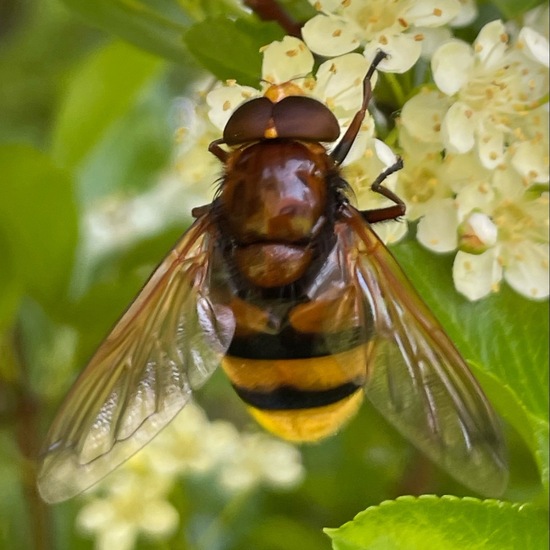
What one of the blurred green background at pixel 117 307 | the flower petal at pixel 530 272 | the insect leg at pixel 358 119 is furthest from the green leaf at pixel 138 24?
the flower petal at pixel 530 272

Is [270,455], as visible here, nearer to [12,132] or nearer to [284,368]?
[284,368]

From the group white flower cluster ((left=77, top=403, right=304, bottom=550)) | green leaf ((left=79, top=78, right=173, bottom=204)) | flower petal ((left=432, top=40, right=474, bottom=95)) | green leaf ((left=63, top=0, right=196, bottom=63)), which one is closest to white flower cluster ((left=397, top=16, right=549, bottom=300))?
flower petal ((left=432, top=40, right=474, bottom=95))

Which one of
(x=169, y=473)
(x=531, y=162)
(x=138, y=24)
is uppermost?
(x=138, y=24)

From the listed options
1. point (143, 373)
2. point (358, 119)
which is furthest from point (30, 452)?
point (358, 119)

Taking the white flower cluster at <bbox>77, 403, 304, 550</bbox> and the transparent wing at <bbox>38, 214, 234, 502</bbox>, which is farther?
the white flower cluster at <bbox>77, 403, 304, 550</bbox>

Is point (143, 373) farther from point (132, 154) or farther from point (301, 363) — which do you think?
point (132, 154)

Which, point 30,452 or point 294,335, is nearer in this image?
point 294,335

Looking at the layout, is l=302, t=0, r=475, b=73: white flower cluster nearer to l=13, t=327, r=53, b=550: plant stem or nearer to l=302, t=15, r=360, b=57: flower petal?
l=302, t=15, r=360, b=57: flower petal
